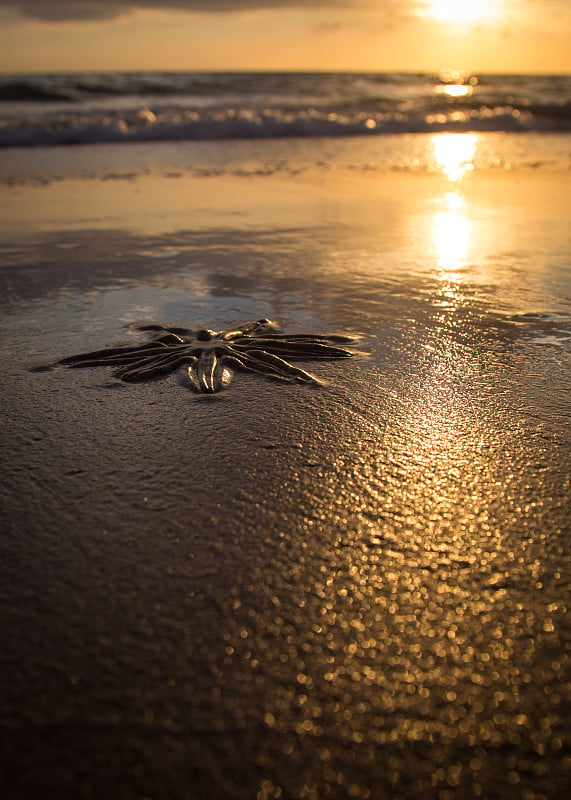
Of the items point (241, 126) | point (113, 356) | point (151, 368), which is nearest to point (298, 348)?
point (151, 368)

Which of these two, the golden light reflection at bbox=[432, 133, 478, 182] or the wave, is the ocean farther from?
the golden light reflection at bbox=[432, 133, 478, 182]

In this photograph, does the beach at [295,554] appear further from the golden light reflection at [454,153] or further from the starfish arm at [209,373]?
the golden light reflection at [454,153]

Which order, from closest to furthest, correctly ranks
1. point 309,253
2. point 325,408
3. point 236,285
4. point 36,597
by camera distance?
point 36,597
point 325,408
point 236,285
point 309,253

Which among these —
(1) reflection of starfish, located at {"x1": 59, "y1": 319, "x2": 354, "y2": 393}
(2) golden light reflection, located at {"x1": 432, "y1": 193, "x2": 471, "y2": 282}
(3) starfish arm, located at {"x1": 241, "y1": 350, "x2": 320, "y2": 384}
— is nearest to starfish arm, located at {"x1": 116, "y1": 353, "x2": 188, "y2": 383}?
(1) reflection of starfish, located at {"x1": 59, "y1": 319, "x2": 354, "y2": 393}

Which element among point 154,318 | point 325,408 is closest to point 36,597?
point 325,408

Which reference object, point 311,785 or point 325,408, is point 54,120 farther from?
point 311,785

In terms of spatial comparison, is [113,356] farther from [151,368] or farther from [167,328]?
[167,328]
